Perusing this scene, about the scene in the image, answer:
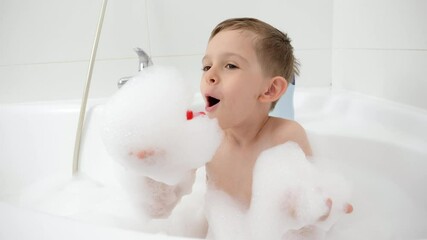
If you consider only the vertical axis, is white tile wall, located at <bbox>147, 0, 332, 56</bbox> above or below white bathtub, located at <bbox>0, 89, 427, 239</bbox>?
above

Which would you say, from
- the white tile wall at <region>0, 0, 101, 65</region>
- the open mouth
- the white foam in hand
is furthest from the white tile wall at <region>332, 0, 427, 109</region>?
the white tile wall at <region>0, 0, 101, 65</region>

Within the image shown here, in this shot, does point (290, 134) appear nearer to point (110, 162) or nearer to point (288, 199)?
point (288, 199)

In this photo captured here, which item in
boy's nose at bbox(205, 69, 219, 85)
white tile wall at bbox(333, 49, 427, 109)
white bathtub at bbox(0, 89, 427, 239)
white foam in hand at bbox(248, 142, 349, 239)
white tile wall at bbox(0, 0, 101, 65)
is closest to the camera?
white bathtub at bbox(0, 89, 427, 239)

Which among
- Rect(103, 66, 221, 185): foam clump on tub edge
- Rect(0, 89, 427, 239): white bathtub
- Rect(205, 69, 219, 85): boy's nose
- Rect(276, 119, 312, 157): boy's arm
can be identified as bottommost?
Rect(0, 89, 427, 239): white bathtub

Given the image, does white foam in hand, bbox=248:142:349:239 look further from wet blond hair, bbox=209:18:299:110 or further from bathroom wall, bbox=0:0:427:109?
bathroom wall, bbox=0:0:427:109

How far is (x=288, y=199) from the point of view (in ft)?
1.90

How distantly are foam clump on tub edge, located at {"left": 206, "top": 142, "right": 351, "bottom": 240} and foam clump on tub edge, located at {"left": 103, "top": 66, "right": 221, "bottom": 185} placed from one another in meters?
0.13

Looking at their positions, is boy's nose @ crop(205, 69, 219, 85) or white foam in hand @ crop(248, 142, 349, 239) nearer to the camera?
white foam in hand @ crop(248, 142, 349, 239)

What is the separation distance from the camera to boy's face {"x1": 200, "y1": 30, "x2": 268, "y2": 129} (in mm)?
708

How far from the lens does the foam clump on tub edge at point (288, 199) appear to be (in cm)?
57

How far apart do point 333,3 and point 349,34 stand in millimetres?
211

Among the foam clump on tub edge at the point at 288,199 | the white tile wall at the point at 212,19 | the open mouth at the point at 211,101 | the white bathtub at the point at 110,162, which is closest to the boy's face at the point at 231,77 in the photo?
the open mouth at the point at 211,101

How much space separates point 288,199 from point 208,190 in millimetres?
293

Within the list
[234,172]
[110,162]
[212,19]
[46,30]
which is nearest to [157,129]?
[234,172]
